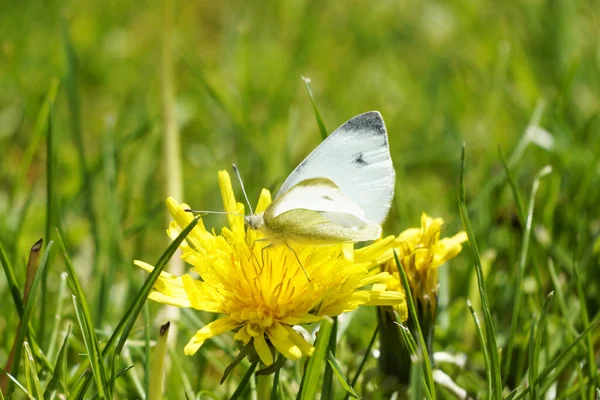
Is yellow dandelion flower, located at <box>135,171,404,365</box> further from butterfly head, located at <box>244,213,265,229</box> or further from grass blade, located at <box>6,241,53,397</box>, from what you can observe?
grass blade, located at <box>6,241,53,397</box>

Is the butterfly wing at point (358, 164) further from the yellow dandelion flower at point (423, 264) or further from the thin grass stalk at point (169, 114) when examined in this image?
the thin grass stalk at point (169, 114)

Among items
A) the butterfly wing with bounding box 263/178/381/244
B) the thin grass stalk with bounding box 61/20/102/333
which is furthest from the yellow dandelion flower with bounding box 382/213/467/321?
the thin grass stalk with bounding box 61/20/102/333

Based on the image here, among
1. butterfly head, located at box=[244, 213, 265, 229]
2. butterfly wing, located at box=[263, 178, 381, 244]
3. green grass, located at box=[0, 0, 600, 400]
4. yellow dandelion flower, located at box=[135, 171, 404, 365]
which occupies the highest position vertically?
butterfly wing, located at box=[263, 178, 381, 244]

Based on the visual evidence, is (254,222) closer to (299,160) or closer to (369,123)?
(369,123)

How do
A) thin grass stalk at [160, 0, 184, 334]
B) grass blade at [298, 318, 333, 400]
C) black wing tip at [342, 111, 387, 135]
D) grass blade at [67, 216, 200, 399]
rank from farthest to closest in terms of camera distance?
thin grass stalk at [160, 0, 184, 334] → black wing tip at [342, 111, 387, 135] → grass blade at [67, 216, 200, 399] → grass blade at [298, 318, 333, 400]

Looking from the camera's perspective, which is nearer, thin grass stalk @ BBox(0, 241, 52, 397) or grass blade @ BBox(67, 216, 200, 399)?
grass blade @ BBox(67, 216, 200, 399)

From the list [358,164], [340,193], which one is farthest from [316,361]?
[358,164]

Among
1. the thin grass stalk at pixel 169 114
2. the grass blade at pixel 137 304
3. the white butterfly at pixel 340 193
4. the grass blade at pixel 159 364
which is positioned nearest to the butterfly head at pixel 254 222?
the white butterfly at pixel 340 193
